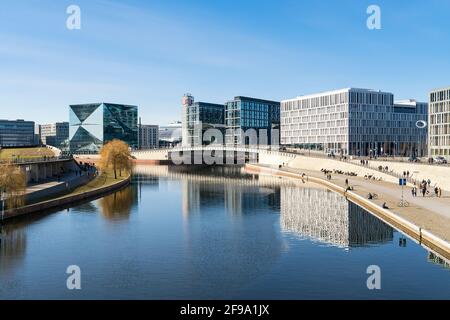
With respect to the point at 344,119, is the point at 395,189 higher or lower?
lower

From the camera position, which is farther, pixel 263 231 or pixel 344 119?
pixel 344 119

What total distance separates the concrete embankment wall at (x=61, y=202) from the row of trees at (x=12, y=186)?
0.91m

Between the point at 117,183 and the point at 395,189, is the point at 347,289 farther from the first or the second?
the point at 117,183

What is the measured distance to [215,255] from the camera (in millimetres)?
32625

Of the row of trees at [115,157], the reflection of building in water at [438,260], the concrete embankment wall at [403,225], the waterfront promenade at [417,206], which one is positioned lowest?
the reflection of building in water at [438,260]

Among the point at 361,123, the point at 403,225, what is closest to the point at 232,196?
the point at 403,225

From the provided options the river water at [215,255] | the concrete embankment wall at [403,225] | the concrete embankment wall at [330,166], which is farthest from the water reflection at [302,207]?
the concrete embankment wall at [330,166]

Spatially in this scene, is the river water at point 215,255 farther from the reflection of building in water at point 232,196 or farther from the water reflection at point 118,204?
the reflection of building in water at point 232,196

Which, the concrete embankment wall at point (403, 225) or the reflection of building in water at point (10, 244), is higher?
the concrete embankment wall at point (403, 225)

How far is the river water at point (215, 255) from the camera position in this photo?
2553 cm

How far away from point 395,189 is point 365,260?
3569 cm

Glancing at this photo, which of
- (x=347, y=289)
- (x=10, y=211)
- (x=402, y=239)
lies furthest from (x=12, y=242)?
(x=402, y=239)

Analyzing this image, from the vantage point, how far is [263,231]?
41500mm

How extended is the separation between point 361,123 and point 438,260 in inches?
4388
